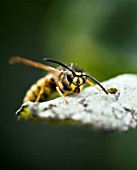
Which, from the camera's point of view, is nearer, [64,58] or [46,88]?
[46,88]

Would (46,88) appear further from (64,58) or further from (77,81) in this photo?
(64,58)

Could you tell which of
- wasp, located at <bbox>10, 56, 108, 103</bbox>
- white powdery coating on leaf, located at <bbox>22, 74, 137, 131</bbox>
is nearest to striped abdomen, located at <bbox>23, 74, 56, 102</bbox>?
wasp, located at <bbox>10, 56, 108, 103</bbox>

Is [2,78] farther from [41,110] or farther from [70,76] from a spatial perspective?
[41,110]

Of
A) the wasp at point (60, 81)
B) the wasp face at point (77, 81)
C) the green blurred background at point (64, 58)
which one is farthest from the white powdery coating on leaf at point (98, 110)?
the green blurred background at point (64, 58)

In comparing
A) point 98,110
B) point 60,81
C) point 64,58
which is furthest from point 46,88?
point 98,110

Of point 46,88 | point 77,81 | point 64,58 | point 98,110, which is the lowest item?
point 98,110

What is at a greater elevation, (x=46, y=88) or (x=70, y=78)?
(x=46, y=88)

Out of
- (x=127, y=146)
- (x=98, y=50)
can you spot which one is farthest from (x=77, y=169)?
(x=98, y=50)
